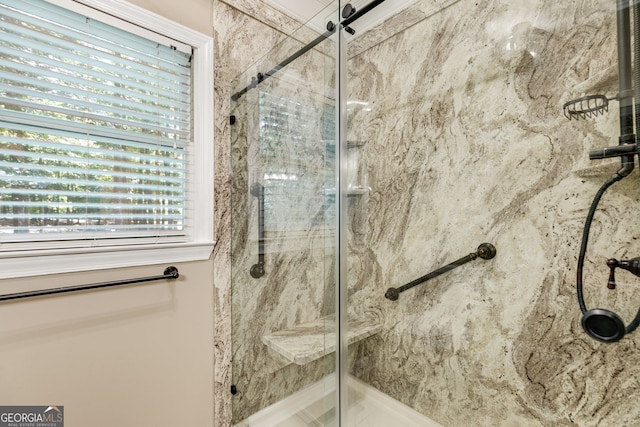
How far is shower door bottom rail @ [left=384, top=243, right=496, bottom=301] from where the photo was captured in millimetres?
1194

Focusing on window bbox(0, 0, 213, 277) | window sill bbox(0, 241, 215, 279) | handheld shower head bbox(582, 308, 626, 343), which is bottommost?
handheld shower head bbox(582, 308, 626, 343)

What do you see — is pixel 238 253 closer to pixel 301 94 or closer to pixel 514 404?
pixel 301 94

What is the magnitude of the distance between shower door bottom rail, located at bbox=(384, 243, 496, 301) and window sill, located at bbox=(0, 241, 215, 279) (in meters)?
0.96

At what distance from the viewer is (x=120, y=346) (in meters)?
1.15

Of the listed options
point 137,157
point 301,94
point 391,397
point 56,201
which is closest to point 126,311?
point 56,201

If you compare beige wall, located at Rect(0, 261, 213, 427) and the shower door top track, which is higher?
the shower door top track

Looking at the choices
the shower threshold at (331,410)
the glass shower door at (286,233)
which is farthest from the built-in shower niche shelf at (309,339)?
the shower threshold at (331,410)

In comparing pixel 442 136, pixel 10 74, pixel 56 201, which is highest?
pixel 10 74

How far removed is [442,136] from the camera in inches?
52.6

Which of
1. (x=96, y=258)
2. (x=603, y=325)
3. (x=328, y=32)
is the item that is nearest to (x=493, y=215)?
(x=603, y=325)

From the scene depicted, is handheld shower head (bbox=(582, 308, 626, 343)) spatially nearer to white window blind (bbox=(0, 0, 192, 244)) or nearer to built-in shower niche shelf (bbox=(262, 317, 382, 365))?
built-in shower niche shelf (bbox=(262, 317, 382, 365))

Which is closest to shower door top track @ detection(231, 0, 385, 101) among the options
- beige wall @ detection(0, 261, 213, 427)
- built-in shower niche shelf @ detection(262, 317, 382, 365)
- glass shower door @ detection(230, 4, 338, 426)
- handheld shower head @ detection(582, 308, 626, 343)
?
glass shower door @ detection(230, 4, 338, 426)

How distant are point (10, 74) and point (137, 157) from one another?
440 millimetres

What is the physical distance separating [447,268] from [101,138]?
1589 millimetres
